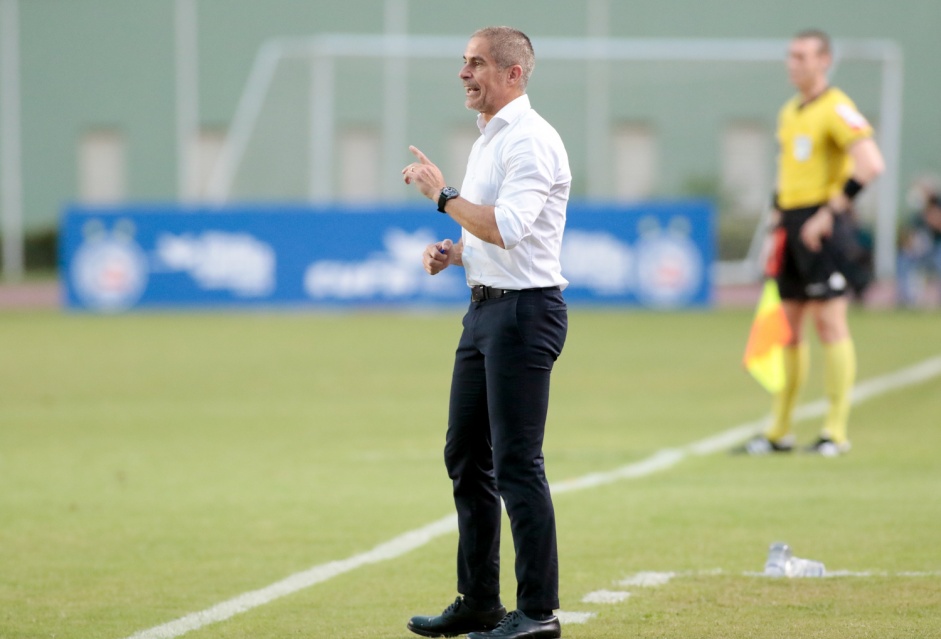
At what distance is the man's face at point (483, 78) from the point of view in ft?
17.8

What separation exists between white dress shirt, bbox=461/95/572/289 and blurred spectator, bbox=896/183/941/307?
22747mm

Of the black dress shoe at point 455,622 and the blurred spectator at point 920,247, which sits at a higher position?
the black dress shoe at point 455,622

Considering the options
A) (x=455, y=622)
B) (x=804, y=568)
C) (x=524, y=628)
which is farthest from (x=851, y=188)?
(x=524, y=628)

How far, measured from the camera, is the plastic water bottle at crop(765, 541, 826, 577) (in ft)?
21.4

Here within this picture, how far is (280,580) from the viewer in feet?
21.5

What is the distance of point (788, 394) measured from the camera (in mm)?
10242

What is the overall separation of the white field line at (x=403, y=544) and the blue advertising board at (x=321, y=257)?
40.1 feet

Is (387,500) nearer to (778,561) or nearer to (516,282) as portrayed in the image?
(778,561)

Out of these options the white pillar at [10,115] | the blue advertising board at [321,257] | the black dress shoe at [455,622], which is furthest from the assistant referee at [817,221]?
the white pillar at [10,115]

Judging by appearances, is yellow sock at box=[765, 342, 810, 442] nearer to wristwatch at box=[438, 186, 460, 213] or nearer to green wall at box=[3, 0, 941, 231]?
wristwatch at box=[438, 186, 460, 213]

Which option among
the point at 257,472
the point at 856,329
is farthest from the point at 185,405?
the point at 856,329

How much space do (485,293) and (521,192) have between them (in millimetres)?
406

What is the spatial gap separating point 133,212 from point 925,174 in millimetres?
18049

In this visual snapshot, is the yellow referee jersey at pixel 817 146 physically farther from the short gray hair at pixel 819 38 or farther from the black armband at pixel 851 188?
the short gray hair at pixel 819 38
